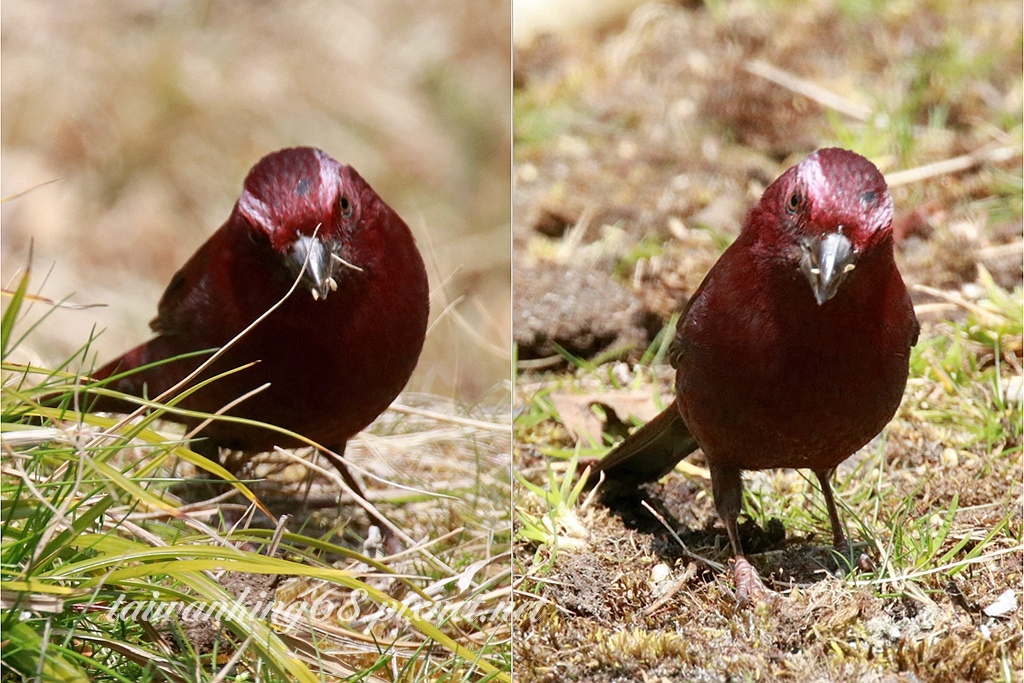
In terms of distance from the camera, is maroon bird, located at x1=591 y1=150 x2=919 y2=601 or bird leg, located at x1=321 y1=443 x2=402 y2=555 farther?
bird leg, located at x1=321 y1=443 x2=402 y2=555

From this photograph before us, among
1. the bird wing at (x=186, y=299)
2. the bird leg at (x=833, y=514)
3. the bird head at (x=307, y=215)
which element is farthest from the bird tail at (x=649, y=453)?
the bird wing at (x=186, y=299)

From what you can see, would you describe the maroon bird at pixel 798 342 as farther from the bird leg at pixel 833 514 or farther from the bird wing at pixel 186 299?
the bird wing at pixel 186 299

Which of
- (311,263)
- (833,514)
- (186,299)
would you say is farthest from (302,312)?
(833,514)

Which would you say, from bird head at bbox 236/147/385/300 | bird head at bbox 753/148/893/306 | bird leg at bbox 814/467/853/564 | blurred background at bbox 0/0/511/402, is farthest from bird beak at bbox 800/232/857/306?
bird head at bbox 236/147/385/300

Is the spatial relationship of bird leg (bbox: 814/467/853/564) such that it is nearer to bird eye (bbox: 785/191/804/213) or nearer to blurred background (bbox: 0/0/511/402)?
bird eye (bbox: 785/191/804/213)

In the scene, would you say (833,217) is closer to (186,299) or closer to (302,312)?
(302,312)

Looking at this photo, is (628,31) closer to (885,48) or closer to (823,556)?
(885,48)
